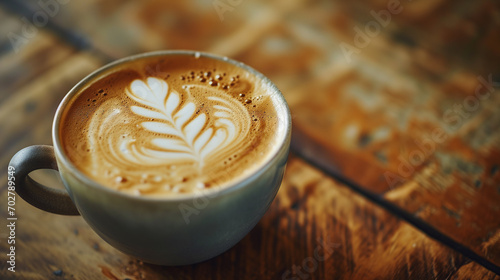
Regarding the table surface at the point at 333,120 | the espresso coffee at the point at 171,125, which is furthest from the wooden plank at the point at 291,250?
the espresso coffee at the point at 171,125

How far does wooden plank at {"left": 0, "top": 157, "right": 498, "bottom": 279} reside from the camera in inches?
33.2

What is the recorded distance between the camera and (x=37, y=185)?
2.63 ft

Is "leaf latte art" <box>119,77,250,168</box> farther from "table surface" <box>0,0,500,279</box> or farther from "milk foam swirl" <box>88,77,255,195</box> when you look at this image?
"table surface" <box>0,0,500,279</box>

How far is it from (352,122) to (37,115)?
75 centimetres

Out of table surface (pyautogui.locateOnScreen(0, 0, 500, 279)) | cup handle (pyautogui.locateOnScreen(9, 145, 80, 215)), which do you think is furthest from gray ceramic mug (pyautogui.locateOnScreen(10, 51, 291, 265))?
table surface (pyautogui.locateOnScreen(0, 0, 500, 279))

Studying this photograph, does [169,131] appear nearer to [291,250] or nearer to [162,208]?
[162,208]

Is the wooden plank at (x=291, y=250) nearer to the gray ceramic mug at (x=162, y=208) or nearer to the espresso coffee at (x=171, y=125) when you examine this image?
the gray ceramic mug at (x=162, y=208)

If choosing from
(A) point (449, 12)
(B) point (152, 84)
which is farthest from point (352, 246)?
(A) point (449, 12)

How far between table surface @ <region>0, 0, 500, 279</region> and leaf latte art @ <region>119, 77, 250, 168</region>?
0.73 feet

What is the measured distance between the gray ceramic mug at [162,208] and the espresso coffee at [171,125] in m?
0.02

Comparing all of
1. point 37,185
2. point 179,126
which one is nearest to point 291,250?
point 179,126

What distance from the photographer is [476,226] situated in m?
0.92

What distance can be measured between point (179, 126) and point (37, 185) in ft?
0.87

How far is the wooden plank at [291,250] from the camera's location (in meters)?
0.84
